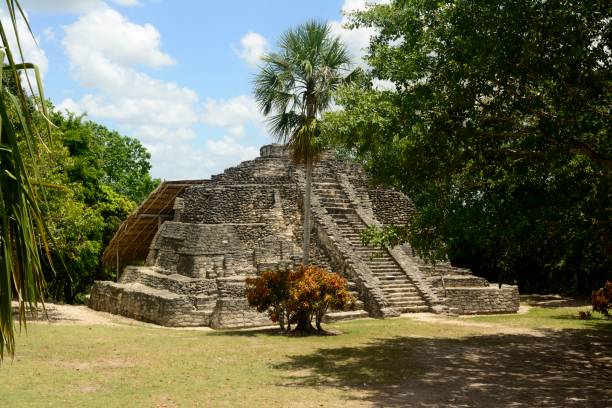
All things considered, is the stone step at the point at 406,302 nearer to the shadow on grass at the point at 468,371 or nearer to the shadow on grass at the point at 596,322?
the shadow on grass at the point at 596,322

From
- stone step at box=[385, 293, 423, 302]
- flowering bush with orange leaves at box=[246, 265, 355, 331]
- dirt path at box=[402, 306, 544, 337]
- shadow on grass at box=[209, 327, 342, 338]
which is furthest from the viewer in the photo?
stone step at box=[385, 293, 423, 302]

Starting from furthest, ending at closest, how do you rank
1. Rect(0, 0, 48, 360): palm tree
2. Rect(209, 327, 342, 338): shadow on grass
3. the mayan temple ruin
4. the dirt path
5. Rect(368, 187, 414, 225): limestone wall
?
Rect(368, 187, 414, 225): limestone wall → the mayan temple ruin → the dirt path → Rect(209, 327, 342, 338): shadow on grass → Rect(0, 0, 48, 360): palm tree

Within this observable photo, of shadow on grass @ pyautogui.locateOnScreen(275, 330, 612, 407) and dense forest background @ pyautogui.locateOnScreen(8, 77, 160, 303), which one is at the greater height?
dense forest background @ pyautogui.locateOnScreen(8, 77, 160, 303)

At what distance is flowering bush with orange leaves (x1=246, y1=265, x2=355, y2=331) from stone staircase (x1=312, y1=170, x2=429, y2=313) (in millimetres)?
2076

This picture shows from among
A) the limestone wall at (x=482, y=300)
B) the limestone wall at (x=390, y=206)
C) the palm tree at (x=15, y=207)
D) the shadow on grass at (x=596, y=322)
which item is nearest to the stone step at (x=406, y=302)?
the limestone wall at (x=482, y=300)

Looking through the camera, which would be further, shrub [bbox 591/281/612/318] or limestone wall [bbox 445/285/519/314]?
limestone wall [bbox 445/285/519/314]

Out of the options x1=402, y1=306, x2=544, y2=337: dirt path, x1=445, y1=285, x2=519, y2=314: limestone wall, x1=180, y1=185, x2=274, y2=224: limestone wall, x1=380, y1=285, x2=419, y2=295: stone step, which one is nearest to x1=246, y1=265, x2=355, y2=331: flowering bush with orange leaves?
x1=402, y1=306, x2=544, y2=337: dirt path

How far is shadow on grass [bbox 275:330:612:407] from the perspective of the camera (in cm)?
→ 877

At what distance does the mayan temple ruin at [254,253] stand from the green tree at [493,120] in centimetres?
497

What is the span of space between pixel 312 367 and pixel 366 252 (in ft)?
34.8

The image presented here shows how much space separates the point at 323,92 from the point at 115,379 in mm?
8591

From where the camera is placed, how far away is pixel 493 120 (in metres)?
11.2

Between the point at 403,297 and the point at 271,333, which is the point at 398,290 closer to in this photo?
the point at 403,297

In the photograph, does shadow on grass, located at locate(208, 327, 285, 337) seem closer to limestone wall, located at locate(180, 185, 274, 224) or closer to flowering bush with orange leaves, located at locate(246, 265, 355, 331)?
flowering bush with orange leaves, located at locate(246, 265, 355, 331)
